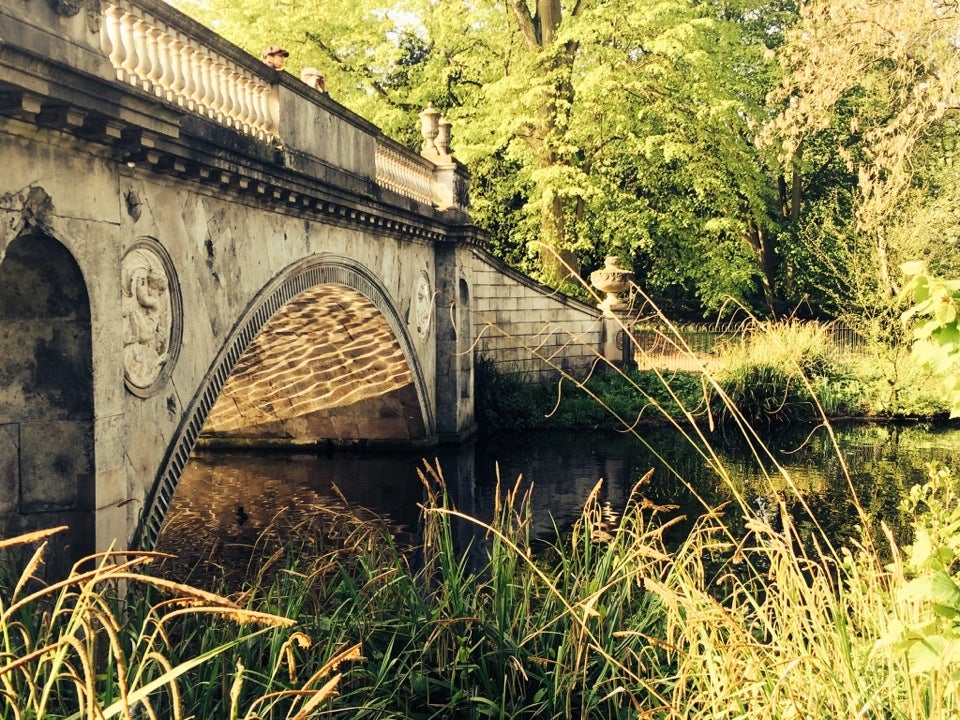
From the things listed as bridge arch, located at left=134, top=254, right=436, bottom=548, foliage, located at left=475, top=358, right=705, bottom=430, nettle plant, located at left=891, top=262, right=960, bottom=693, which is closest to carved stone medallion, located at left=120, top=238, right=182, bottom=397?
bridge arch, located at left=134, top=254, right=436, bottom=548

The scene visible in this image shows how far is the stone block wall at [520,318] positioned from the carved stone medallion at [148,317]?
359 inches

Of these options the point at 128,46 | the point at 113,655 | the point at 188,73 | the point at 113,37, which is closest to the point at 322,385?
the point at 188,73

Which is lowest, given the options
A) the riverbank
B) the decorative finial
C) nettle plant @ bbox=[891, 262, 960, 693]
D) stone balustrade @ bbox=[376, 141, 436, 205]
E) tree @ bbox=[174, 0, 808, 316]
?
the riverbank

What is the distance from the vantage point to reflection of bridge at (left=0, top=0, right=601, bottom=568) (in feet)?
17.6

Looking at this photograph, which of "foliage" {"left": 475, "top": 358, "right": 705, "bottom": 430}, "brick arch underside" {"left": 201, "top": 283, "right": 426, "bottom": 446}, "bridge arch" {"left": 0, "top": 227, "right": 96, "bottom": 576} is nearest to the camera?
"bridge arch" {"left": 0, "top": 227, "right": 96, "bottom": 576}

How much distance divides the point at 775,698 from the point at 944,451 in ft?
43.8

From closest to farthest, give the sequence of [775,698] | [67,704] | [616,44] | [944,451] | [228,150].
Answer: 1. [775,698]
2. [67,704]
3. [228,150]
4. [944,451]
5. [616,44]

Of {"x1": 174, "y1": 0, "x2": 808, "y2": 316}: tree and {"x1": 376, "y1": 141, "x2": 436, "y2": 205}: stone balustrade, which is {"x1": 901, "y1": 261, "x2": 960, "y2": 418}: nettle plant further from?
{"x1": 174, "y1": 0, "x2": 808, "y2": 316}: tree

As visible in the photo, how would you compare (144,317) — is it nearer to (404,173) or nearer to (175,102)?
(175,102)

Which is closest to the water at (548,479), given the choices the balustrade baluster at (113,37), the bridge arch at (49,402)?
the bridge arch at (49,402)

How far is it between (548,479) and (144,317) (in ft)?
23.5

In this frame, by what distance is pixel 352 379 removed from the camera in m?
14.9

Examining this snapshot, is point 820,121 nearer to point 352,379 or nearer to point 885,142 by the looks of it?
point 885,142

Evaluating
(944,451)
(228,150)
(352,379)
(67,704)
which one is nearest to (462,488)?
(352,379)
